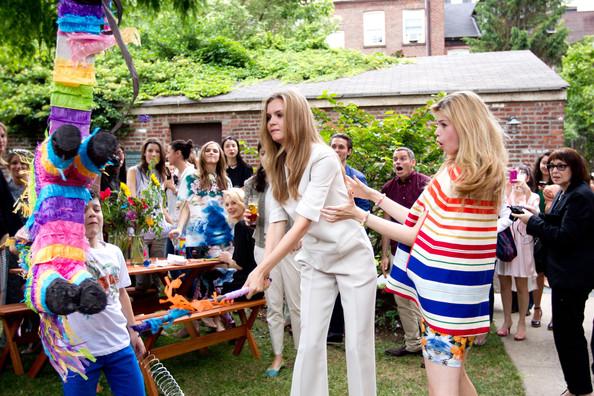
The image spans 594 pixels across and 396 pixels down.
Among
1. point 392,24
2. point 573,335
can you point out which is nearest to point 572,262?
point 573,335

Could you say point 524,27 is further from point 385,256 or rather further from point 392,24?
point 385,256

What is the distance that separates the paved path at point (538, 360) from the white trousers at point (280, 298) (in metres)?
2.07

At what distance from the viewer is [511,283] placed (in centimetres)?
642

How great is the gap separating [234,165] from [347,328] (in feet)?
15.3

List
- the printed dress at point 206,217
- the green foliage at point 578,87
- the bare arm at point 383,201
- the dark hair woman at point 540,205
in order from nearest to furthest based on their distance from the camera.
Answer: the bare arm at point 383,201, the printed dress at point 206,217, the dark hair woman at point 540,205, the green foliage at point 578,87

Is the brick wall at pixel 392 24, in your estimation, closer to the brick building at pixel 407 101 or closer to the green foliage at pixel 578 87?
the green foliage at pixel 578 87

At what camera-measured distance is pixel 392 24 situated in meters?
37.2

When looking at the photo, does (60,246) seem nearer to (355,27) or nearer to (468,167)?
(468,167)

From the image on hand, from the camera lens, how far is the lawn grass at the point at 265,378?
4582 mm

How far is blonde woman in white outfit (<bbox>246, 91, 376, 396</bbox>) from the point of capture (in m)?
3.21

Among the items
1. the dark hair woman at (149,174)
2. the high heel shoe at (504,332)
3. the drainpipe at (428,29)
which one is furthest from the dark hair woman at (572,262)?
the drainpipe at (428,29)

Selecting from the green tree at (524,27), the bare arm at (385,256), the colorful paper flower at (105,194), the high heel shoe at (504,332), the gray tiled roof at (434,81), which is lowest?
the high heel shoe at (504,332)

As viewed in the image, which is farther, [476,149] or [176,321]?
[176,321]

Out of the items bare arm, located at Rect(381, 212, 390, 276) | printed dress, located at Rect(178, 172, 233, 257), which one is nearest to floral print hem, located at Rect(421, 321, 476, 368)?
bare arm, located at Rect(381, 212, 390, 276)
